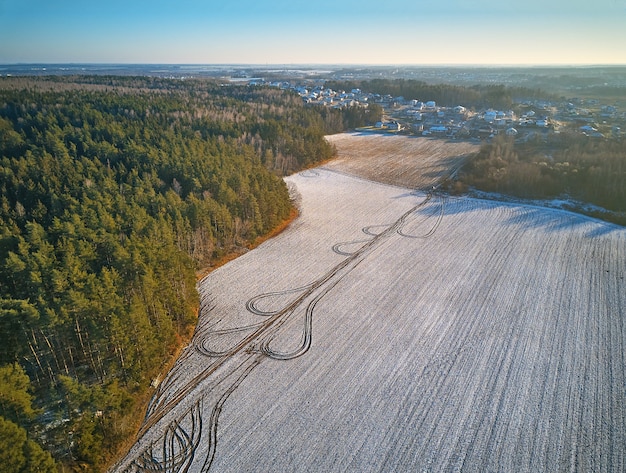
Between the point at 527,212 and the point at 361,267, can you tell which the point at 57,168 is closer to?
the point at 361,267

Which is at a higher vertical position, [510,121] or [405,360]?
[510,121]

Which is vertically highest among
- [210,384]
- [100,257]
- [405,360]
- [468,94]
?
[468,94]

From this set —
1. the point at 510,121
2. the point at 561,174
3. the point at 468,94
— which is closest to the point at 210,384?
the point at 561,174

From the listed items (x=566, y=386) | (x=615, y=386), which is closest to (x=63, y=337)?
(x=566, y=386)

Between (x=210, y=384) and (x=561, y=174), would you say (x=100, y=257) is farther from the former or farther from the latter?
(x=561, y=174)

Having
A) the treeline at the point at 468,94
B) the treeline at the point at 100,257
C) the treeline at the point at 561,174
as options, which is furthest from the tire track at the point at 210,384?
the treeline at the point at 468,94

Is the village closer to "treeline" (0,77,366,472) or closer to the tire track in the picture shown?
"treeline" (0,77,366,472)

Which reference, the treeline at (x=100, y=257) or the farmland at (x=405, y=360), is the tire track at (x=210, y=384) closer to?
the farmland at (x=405, y=360)
